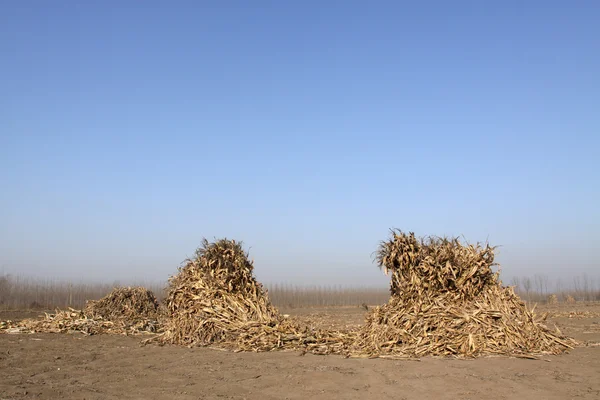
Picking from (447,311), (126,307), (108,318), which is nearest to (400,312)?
(447,311)

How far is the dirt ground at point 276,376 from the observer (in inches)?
290

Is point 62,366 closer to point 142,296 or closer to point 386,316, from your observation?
point 386,316

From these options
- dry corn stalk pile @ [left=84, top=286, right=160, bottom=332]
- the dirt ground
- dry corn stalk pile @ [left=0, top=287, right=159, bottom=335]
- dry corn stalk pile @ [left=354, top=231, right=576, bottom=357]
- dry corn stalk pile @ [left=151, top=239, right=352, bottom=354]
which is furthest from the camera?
dry corn stalk pile @ [left=84, top=286, right=160, bottom=332]

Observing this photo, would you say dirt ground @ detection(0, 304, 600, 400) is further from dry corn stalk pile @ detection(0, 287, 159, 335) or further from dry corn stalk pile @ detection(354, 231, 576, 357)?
dry corn stalk pile @ detection(0, 287, 159, 335)

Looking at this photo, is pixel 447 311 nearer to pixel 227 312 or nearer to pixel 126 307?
pixel 227 312

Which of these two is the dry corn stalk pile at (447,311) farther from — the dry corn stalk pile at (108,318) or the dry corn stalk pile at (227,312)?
the dry corn stalk pile at (108,318)

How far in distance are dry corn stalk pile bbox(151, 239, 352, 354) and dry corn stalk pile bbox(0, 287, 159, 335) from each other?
345 cm

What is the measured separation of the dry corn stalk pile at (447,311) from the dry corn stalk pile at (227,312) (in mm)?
1379

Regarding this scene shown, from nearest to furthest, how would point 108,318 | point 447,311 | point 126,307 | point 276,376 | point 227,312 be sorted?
point 276,376 < point 447,311 < point 227,312 < point 108,318 < point 126,307

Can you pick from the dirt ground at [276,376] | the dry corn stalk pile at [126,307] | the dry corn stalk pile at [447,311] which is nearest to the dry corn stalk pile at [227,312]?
the dirt ground at [276,376]

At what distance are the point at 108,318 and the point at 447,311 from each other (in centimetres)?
1323

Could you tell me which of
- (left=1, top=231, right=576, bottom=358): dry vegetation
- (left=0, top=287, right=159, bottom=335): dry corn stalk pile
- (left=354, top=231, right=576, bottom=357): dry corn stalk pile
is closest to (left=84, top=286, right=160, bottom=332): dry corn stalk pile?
(left=0, top=287, right=159, bottom=335): dry corn stalk pile

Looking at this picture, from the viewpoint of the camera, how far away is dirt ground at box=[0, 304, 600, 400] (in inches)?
290

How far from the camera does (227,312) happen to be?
12.9 metres
